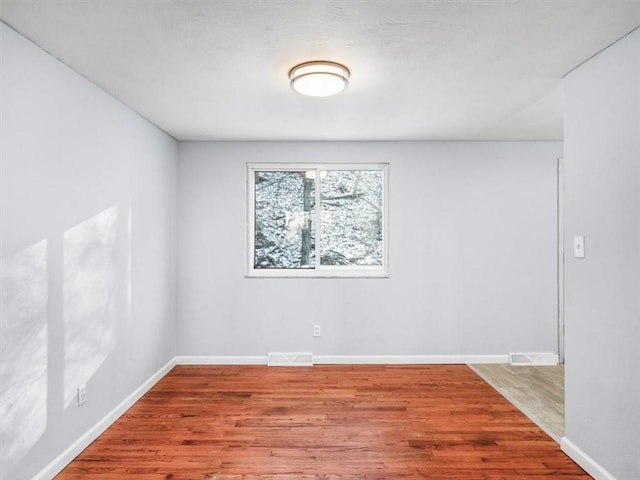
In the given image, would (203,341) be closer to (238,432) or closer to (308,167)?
(238,432)

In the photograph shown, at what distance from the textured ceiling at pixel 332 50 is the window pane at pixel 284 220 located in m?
1.00

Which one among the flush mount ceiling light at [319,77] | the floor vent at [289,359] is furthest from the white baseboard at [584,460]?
the flush mount ceiling light at [319,77]

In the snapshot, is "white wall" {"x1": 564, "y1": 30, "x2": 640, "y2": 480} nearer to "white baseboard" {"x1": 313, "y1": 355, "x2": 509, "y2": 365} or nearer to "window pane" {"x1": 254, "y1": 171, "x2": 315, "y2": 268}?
"white baseboard" {"x1": 313, "y1": 355, "x2": 509, "y2": 365}

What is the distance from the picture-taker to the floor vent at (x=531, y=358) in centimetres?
418

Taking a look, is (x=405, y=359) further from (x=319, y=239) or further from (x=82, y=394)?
(x=82, y=394)

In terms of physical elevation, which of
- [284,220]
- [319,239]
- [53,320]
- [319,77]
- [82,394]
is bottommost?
[82,394]

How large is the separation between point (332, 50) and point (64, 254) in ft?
6.37

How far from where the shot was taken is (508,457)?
240 cm

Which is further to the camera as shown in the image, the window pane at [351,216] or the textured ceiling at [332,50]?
Result: the window pane at [351,216]

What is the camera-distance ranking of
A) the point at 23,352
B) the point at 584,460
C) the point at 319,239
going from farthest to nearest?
the point at 319,239
the point at 584,460
the point at 23,352

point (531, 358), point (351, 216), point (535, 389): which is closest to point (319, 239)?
point (351, 216)

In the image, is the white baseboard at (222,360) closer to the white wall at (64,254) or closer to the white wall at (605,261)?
the white wall at (64,254)

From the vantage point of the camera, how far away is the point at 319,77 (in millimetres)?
2375

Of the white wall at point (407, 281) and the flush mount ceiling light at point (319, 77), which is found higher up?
the flush mount ceiling light at point (319, 77)
